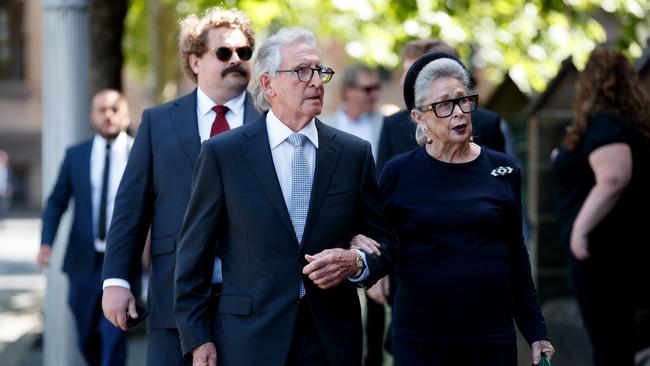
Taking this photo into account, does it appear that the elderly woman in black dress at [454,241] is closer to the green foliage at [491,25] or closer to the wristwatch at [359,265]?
the wristwatch at [359,265]

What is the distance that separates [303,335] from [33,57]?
4121 cm

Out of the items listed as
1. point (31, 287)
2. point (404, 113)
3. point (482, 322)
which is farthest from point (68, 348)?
point (31, 287)

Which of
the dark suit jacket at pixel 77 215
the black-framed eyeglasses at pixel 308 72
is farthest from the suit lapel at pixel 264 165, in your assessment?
the dark suit jacket at pixel 77 215

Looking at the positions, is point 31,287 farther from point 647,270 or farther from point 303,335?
point 303,335

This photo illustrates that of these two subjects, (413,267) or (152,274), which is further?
(152,274)

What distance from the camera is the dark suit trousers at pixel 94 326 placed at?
27.0ft

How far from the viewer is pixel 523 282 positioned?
5.07 metres

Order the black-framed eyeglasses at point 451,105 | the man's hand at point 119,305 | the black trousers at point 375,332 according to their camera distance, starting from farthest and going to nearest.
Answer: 1. the black trousers at point 375,332
2. the man's hand at point 119,305
3. the black-framed eyeglasses at point 451,105

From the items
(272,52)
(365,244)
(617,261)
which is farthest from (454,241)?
(617,261)

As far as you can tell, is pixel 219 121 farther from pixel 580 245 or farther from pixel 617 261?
pixel 617 261

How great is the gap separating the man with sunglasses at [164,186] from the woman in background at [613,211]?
2.16 meters

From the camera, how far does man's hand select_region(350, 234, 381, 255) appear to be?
14.8 ft

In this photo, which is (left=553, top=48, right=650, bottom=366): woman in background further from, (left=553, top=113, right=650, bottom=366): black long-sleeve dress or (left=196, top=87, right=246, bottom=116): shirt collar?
(left=196, top=87, right=246, bottom=116): shirt collar

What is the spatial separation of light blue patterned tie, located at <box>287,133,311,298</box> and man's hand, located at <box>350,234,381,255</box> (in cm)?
20
